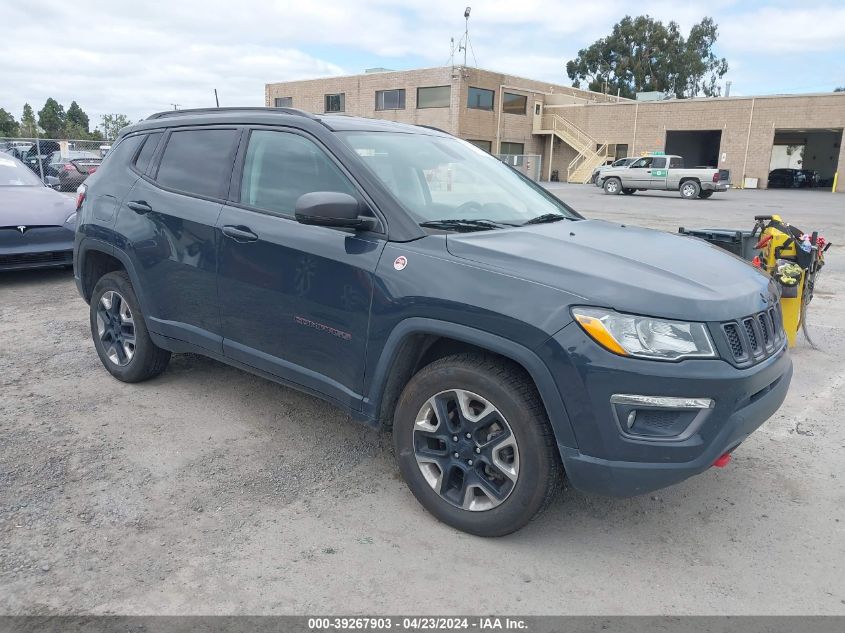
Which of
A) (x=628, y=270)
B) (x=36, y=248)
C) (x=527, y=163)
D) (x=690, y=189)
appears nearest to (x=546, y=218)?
(x=628, y=270)

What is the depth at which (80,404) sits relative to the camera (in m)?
4.49

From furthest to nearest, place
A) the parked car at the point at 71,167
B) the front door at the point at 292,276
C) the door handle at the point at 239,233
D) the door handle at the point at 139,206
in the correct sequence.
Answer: the parked car at the point at 71,167, the door handle at the point at 139,206, the door handle at the point at 239,233, the front door at the point at 292,276

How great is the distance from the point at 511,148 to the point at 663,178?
736 inches

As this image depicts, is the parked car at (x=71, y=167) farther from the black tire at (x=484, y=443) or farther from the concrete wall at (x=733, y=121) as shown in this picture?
the concrete wall at (x=733, y=121)

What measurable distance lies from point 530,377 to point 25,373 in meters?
4.12

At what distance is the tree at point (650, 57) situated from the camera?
69.9 metres

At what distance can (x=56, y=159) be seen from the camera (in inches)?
721

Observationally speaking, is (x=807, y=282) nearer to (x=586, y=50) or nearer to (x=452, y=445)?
(x=452, y=445)

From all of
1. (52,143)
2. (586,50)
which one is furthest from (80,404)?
(586,50)

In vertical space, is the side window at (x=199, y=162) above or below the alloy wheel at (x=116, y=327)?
above

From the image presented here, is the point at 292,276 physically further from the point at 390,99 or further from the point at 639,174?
the point at 390,99

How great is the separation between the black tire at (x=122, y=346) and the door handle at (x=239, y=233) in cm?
114

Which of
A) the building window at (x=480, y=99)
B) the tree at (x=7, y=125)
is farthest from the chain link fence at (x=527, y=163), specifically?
the tree at (x=7, y=125)

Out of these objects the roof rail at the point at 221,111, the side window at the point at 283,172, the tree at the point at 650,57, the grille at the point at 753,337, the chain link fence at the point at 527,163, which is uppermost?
the tree at the point at 650,57
